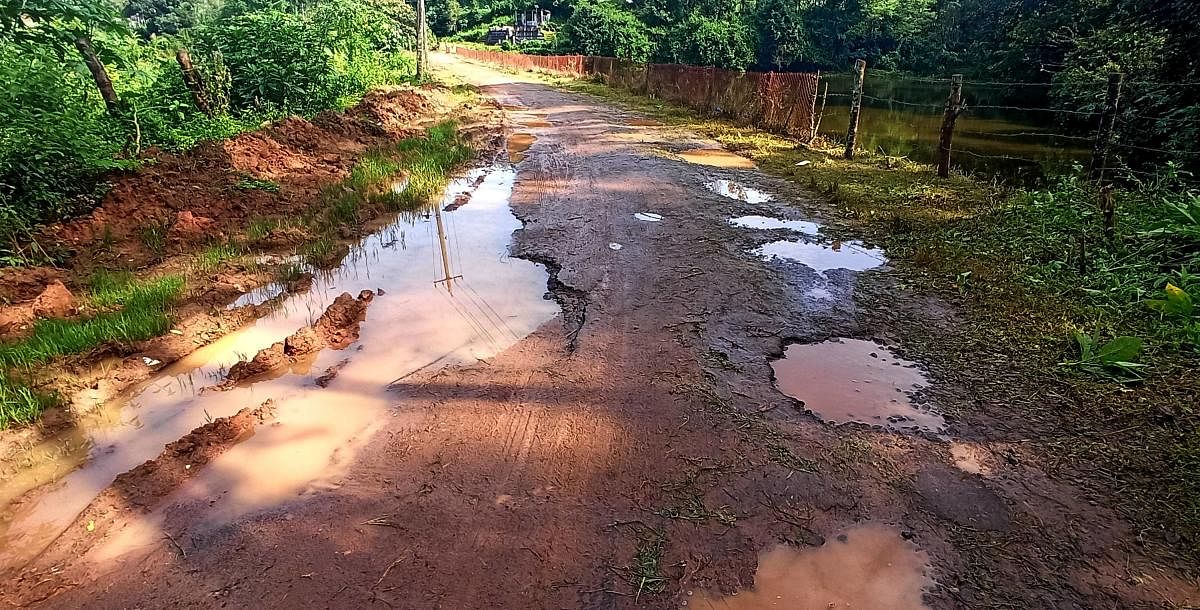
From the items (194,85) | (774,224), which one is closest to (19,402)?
(774,224)

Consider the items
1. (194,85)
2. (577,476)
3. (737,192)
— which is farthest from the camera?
(194,85)

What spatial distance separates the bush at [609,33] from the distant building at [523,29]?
1440 cm

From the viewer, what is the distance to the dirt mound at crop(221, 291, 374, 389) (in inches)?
159

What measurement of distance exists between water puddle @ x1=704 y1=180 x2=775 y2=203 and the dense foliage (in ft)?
23.1

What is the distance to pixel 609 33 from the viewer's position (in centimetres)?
4125

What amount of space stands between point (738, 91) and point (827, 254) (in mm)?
9812

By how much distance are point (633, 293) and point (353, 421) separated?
2.45 meters

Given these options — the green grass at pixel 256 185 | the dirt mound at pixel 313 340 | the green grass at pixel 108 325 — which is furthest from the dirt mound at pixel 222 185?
the dirt mound at pixel 313 340

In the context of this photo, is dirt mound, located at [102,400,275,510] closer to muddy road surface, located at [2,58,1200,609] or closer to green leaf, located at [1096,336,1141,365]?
muddy road surface, located at [2,58,1200,609]

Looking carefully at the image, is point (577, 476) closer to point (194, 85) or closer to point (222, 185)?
point (222, 185)

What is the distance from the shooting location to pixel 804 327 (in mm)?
4465

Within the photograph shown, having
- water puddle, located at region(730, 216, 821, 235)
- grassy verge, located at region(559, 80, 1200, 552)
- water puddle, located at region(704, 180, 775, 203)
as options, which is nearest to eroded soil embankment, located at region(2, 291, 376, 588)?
grassy verge, located at region(559, 80, 1200, 552)

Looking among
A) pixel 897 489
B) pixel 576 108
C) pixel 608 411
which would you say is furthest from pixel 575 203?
pixel 576 108

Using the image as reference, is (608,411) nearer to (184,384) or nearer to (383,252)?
(184,384)
